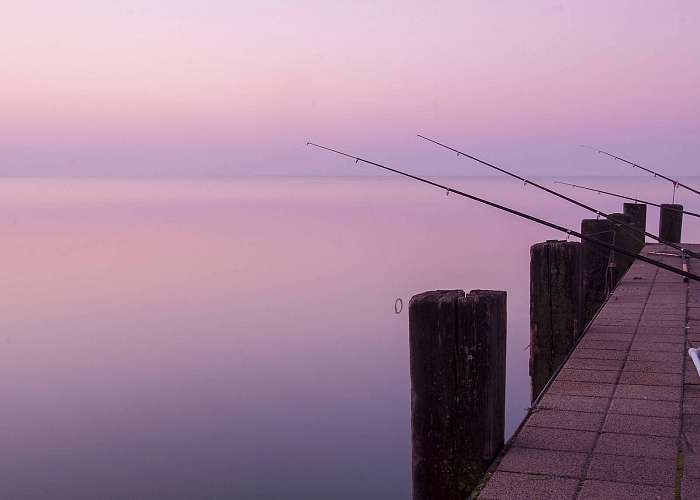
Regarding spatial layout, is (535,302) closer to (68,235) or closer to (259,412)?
(259,412)

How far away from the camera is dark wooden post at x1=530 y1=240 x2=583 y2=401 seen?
6.74 m

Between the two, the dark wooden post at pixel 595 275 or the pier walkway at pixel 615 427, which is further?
the dark wooden post at pixel 595 275

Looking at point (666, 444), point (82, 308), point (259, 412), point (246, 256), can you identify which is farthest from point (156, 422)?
point (246, 256)

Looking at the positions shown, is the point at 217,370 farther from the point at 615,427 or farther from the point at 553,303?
the point at 615,427

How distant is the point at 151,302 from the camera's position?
19.1 metres

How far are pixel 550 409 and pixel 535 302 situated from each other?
2472 mm

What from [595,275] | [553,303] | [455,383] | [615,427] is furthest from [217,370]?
[455,383]

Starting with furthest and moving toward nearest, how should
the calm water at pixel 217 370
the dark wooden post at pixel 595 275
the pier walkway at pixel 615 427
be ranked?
the dark wooden post at pixel 595 275 < the calm water at pixel 217 370 < the pier walkway at pixel 615 427

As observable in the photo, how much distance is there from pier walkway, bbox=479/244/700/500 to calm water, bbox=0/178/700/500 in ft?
11.2

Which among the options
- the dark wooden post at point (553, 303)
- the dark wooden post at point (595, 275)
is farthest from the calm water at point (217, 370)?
the dark wooden post at point (553, 303)

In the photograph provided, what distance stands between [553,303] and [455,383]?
3.26 meters

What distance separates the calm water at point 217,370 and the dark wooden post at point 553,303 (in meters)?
2.46

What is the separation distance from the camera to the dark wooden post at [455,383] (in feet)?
12.3

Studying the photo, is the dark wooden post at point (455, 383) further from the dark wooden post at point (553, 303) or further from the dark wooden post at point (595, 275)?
the dark wooden post at point (595, 275)
